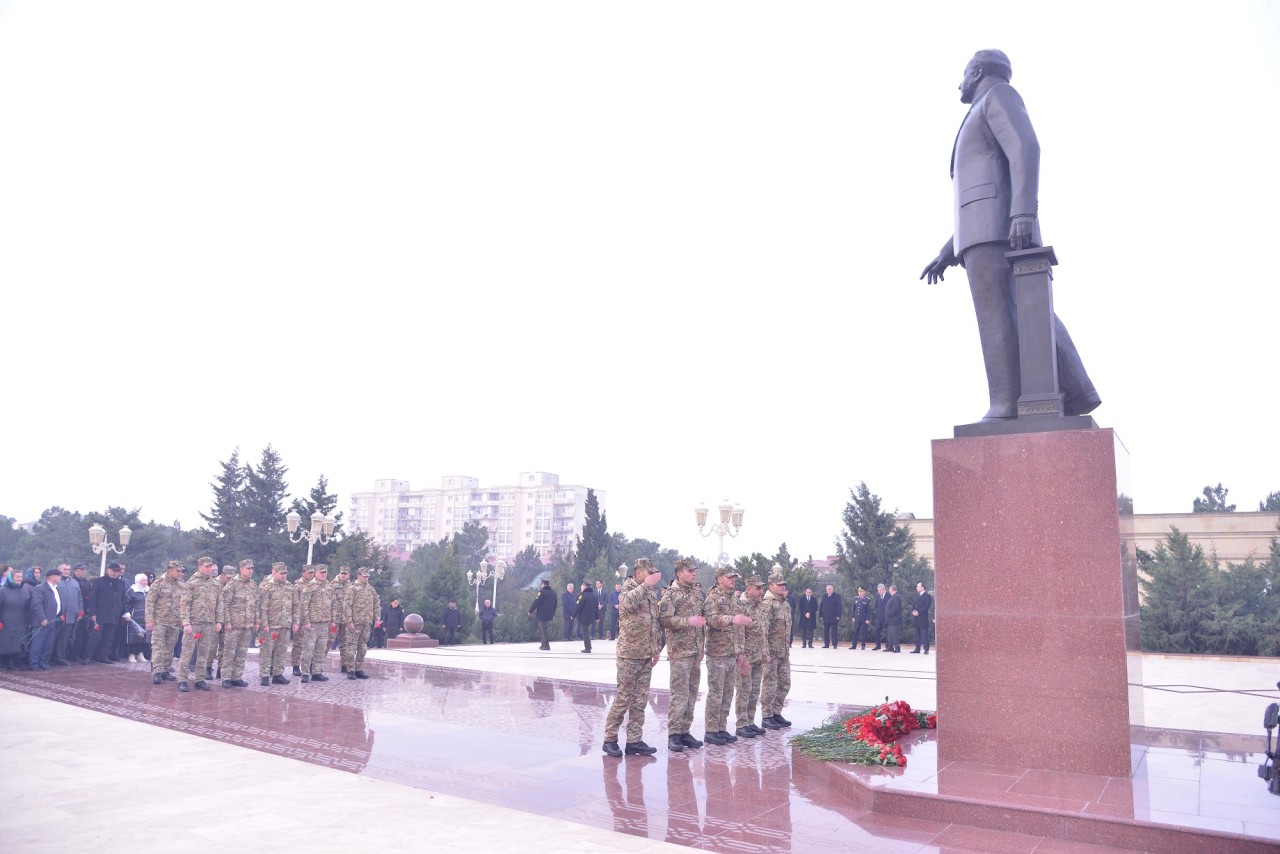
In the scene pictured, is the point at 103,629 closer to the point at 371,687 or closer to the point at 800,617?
the point at 371,687

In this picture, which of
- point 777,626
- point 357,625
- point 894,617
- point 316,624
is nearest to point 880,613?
Answer: point 894,617

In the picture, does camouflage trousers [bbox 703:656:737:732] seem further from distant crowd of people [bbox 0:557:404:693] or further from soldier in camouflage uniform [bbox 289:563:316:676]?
soldier in camouflage uniform [bbox 289:563:316:676]

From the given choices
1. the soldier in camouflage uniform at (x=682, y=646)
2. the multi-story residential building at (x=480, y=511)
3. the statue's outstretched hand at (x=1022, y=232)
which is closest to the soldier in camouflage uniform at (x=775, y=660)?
the soldier in camouflage uniform at (x=682, y=646)

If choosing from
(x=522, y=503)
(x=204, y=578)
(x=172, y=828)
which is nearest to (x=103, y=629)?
(x=204, y=578)

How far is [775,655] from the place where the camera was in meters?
9.10

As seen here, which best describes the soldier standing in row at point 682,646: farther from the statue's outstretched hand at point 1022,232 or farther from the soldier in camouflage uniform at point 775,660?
the statue's outstretched hand at point 1022,232

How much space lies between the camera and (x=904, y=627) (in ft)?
79.3

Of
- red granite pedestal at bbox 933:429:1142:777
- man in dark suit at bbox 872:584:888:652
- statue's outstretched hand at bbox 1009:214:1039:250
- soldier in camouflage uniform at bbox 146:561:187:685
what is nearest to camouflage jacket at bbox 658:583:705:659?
red granite pedestal at bbox 933:429:1142:777

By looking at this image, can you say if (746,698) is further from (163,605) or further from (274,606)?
(163,605)

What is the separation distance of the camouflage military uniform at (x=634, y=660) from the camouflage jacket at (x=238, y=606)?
268 inches

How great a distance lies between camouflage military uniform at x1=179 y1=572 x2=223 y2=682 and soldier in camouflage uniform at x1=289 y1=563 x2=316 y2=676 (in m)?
1.14

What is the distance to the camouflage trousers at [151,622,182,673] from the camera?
11.7 metres

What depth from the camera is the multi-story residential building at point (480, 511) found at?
107m

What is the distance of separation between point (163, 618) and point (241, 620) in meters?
1.07
